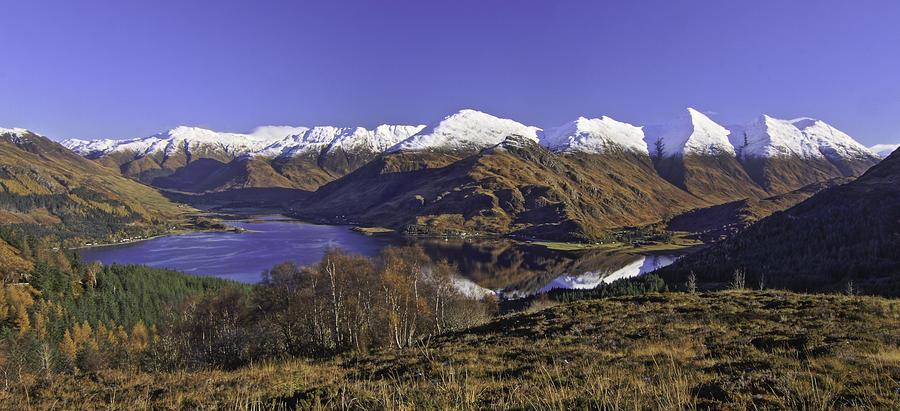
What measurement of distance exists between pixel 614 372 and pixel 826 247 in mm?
95569

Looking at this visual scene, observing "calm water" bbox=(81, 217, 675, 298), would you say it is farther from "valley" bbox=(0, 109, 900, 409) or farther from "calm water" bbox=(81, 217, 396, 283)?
"valley" bbox=(0, 109, 900, 409)

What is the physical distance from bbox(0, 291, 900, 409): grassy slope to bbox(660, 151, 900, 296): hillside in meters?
52.8

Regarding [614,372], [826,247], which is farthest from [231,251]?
[826,247]

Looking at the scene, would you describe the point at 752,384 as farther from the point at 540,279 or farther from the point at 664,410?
the point at 540,279

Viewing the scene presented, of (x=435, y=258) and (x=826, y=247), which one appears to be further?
(x=435, y=258)

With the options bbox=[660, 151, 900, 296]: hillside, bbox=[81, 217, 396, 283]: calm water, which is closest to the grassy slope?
bbox=[660, 151, 900, 296]: hillside

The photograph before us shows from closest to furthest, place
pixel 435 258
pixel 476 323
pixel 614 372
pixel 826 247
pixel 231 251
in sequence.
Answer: pixel 614 372 < pixel 476 323 < pixel 826 247 < pixel 435 258 < pixel 231 251

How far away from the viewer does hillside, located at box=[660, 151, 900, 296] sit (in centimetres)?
6194

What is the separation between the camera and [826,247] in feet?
244

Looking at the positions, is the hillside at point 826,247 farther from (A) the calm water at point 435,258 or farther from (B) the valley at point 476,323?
(A) the calm water at point 435,258

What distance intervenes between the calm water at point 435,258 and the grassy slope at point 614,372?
76608mm

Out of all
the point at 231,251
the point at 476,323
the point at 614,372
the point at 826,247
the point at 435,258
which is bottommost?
the point at 435,258

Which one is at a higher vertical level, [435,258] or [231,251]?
[231,251]

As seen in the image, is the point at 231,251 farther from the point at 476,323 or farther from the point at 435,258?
the point at 476,323
